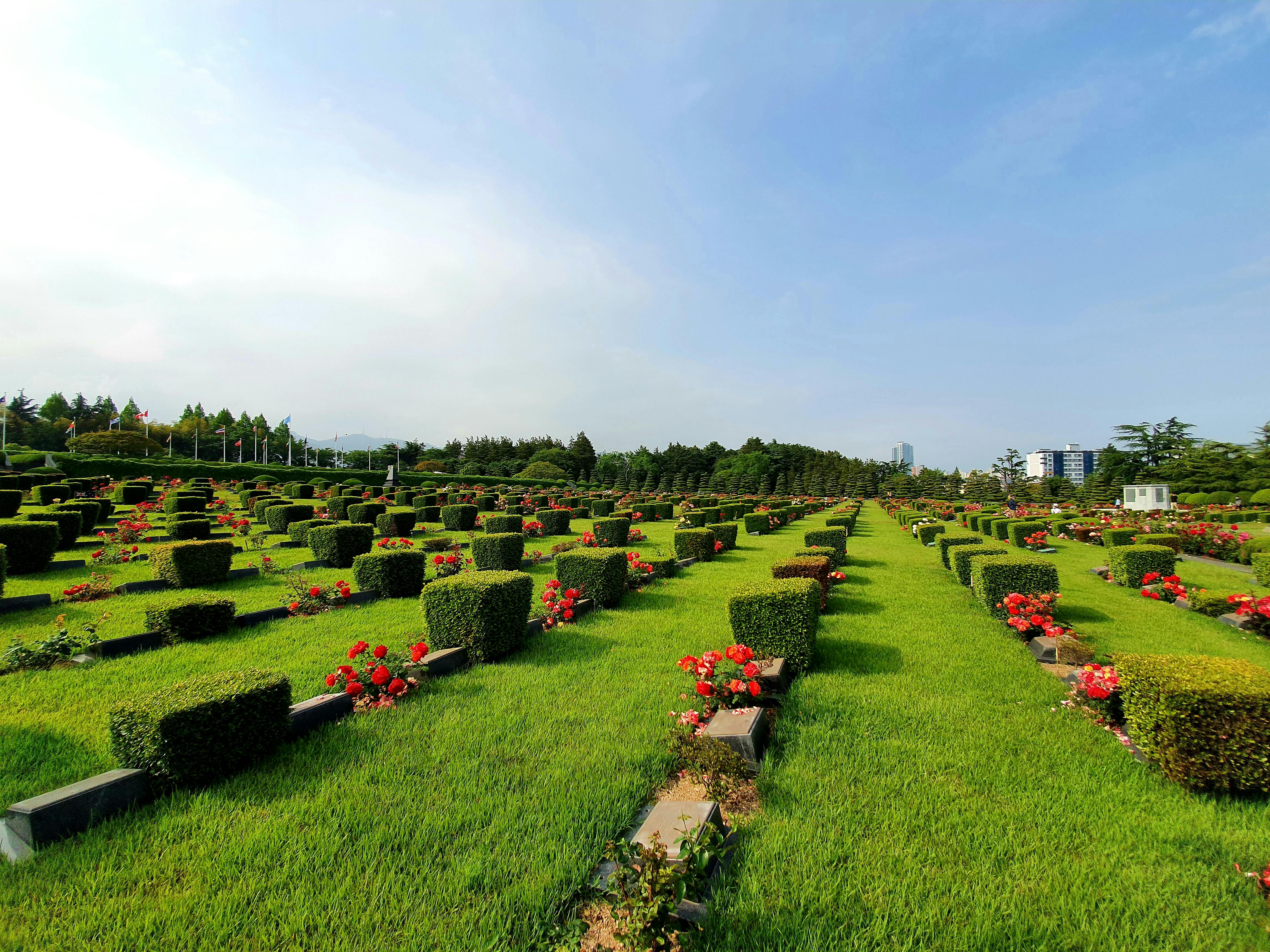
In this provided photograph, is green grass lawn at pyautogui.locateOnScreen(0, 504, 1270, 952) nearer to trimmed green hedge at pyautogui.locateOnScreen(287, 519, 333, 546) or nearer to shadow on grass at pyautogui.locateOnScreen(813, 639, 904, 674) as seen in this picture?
shadow on grass at pyautogui.locateOnScreen(813, 639, 904, 674)

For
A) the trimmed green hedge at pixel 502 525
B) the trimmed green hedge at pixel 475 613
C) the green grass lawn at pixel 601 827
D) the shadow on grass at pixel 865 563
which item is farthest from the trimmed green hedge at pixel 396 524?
the shadow on grass at pixel 865 563

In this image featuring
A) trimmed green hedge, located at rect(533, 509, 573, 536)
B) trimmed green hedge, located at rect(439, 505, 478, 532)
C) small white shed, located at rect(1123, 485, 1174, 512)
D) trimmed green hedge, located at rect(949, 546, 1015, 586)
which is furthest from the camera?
small white shed, located at rect(1123, 485, 1174, 512)

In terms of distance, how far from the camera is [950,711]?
4766mm

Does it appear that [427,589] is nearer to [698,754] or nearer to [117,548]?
[698,754]

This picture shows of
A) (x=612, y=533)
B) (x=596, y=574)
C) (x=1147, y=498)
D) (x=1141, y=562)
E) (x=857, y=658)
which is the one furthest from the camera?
(x=1147, y=498)

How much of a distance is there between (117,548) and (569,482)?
61043 millimetres

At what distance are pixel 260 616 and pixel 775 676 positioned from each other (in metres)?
7.29

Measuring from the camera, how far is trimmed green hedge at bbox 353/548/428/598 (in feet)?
30.5

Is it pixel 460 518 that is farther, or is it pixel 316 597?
pixel 460 518

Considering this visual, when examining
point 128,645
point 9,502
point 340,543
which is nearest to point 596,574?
point 128,645

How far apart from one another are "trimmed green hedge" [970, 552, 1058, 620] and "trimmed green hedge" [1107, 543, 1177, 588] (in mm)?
4243

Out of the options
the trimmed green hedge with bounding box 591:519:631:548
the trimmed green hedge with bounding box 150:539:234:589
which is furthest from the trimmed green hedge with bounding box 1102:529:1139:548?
the trimmed green hedge with bounding box 150:539:234:589

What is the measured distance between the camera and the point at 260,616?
775 centimetres

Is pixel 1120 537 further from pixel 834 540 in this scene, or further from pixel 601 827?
pixel 601 827
